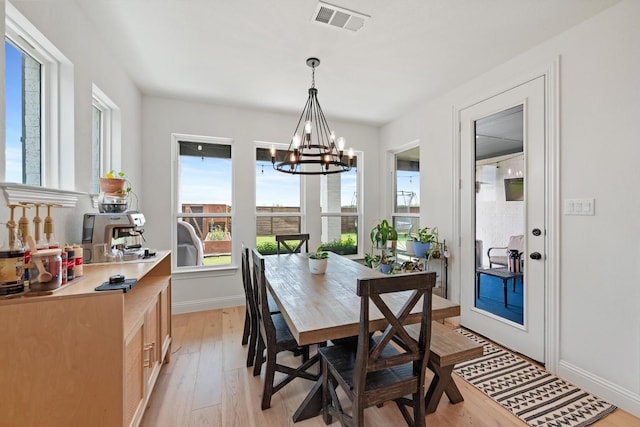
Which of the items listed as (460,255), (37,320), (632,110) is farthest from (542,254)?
(37,320)

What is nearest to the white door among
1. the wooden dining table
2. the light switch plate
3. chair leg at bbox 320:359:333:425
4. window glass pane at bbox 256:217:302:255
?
the light switch plate

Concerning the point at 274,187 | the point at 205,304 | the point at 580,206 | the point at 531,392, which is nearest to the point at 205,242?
the point at 205,304

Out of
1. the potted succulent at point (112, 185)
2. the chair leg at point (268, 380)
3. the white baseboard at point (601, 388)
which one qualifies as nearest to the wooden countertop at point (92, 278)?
the potted succulent at point (112, 185)

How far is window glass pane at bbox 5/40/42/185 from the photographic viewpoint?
1.49 m

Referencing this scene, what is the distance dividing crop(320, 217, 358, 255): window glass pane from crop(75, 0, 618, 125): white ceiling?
192cm

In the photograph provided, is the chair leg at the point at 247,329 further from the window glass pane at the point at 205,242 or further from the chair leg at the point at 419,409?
the chair leg at the point at 419,409

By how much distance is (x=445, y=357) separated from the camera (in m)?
1.64

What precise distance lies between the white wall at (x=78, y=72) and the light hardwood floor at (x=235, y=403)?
4.13 ft

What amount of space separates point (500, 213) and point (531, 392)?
1510 mm

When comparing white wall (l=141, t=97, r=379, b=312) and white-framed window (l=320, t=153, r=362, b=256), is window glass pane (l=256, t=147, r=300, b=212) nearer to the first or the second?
white wall (l=141, t=97, r=379, b=312)

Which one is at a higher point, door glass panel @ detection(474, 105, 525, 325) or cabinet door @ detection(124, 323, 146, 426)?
door glass panel @ detection(474, 105, 525, 325)

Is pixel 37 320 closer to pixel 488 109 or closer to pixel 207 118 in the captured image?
pixel 207 118

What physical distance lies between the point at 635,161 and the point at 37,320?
10.9ft

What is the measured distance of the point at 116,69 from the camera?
2549mm
